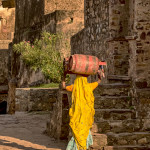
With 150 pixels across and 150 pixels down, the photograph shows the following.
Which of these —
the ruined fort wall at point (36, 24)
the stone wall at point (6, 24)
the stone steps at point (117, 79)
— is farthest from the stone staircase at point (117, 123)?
the stone wall at point (6, 24)

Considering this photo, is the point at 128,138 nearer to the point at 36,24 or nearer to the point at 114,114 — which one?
the point at 114,114

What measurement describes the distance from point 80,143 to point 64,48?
34.8 feet

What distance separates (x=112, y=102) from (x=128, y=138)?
0.98m

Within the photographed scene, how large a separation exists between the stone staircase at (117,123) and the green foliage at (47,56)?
22.6ft

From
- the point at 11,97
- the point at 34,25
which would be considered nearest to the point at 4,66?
the point at 11,97

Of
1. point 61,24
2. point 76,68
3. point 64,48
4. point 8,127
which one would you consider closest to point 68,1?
point 61,24

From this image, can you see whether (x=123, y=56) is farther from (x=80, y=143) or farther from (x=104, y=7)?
(x=80, y=143)

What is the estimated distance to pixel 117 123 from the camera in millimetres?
6605

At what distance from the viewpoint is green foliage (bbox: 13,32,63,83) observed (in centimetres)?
1426

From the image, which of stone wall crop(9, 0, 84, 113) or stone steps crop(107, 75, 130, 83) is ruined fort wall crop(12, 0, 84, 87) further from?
stone steps crop(107, 75, 130, 83)

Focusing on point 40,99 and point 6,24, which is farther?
point 6,24

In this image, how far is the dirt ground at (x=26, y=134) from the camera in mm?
7039

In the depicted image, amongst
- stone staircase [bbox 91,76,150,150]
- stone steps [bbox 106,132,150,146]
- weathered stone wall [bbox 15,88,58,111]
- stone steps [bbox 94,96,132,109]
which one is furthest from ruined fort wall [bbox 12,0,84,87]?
stone steps [bbox 106,132,150,146]

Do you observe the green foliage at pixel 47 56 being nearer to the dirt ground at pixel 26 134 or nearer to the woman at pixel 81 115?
the dirt ground at pixel 26 134
